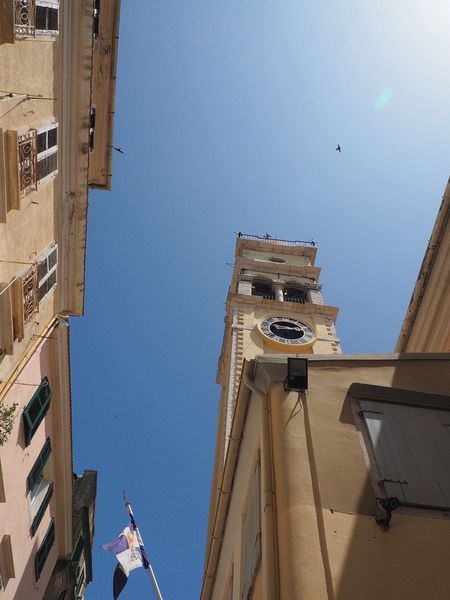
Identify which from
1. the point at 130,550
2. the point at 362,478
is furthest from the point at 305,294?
the point at 362,478

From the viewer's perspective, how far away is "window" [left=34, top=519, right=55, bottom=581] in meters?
12.3

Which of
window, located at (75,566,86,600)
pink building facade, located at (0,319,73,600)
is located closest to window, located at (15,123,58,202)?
pink building facade, located at (0,319,73,600)

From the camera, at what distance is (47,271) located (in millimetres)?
10836

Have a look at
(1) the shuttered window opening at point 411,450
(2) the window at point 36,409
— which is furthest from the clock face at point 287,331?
(1) the shuttered window opening at point 411,450

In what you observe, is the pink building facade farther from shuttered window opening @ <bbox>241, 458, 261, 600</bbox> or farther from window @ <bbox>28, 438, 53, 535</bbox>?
shuttered window opening @ <bbox>241, 458, 261, 600</bbox>

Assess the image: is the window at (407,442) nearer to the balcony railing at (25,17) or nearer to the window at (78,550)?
the balcony railing at (25,17)

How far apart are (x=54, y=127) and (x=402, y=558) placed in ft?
31.0

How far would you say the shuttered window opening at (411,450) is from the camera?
5753 millimetres

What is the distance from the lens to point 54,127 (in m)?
9.76

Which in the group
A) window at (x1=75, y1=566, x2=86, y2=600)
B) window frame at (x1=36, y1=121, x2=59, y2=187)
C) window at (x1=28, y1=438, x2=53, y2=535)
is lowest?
window at (x1=75, y1=566, x2=86, y2=600)

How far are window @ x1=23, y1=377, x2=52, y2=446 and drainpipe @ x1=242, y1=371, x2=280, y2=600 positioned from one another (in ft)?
19.8

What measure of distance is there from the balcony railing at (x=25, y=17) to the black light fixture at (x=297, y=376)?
6543mm

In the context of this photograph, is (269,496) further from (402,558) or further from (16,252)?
(16,252)

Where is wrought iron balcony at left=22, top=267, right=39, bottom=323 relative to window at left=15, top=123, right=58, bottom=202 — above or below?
below
